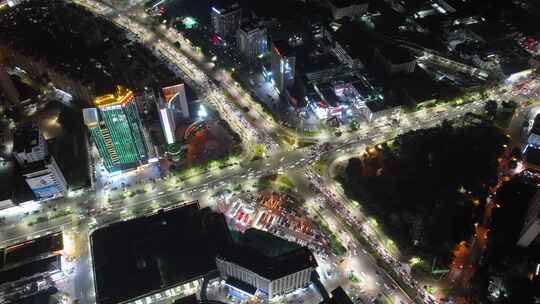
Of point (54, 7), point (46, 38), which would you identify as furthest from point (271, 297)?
point (54, 7)

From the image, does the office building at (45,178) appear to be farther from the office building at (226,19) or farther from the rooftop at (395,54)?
the rooftop at (395,54)

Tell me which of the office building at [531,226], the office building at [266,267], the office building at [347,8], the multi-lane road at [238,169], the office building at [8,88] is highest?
the office building at [347,8]

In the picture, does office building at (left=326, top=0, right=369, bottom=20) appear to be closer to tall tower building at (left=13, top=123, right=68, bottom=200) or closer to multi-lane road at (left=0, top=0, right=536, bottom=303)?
multi-lane road at (left=0, top=0, right=536, bottom=303)

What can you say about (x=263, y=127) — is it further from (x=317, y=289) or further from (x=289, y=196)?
(x=317, y=289)

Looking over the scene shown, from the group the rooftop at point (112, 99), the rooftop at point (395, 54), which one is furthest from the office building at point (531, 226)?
the rooftop at point (112, 99)

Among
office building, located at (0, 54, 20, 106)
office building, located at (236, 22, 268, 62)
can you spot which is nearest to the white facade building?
office building, located at (236, 22, 268, 62)

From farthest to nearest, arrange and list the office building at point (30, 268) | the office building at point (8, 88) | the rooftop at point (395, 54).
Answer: the rooftop at point (395, 54) < the office building at point (8, 88) < the office building at point (30, 268)
